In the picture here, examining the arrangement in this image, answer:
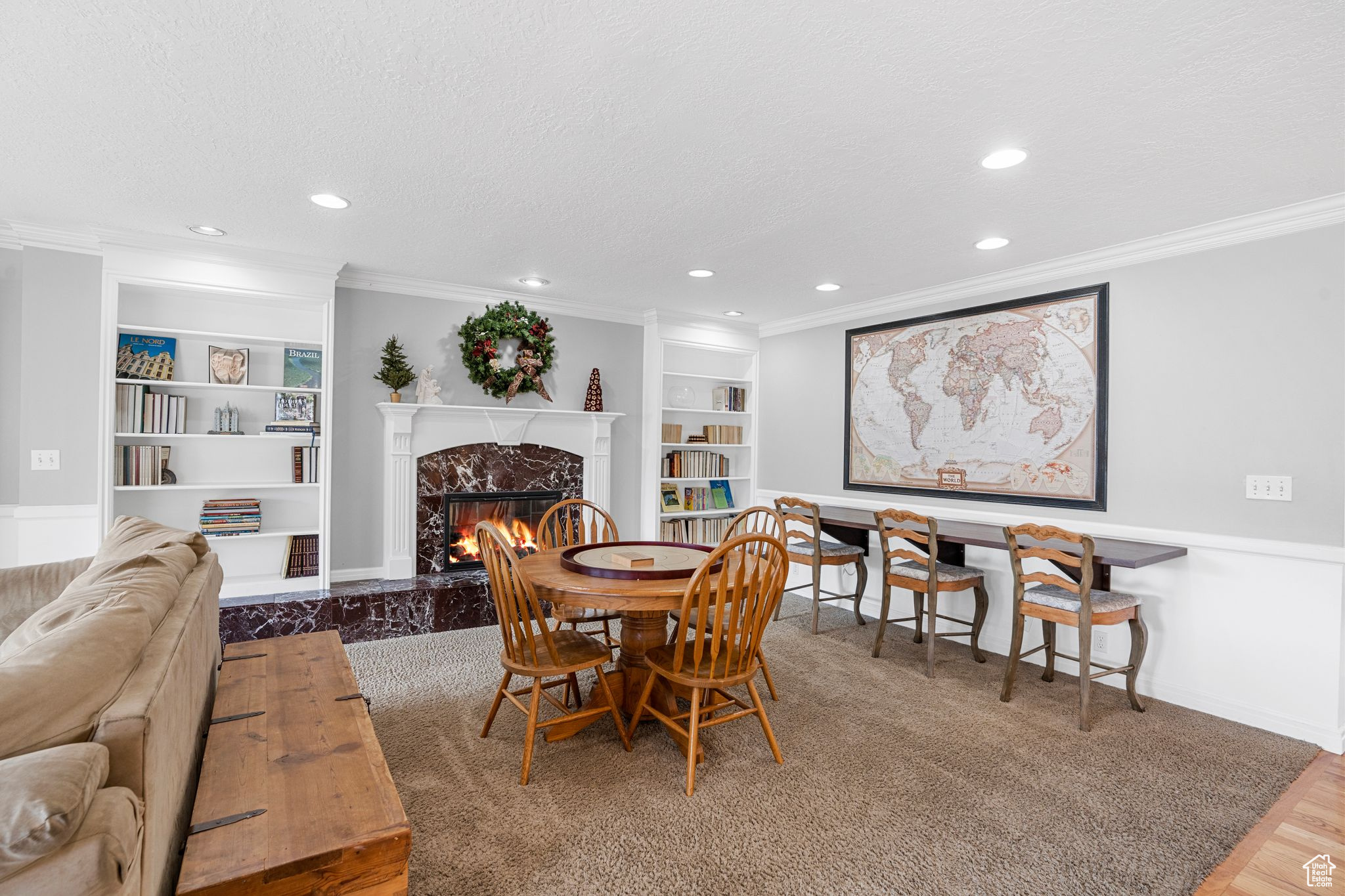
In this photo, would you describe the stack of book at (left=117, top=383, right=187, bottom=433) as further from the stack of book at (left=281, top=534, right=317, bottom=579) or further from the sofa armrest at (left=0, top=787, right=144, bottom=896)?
the sofa armrest at (left=0, top=787, right=144, bottom=896)

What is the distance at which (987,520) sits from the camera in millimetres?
4227

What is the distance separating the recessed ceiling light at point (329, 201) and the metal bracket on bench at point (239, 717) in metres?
2.24

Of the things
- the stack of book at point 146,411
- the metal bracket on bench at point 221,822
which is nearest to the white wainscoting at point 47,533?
the stack of book at point 146,411

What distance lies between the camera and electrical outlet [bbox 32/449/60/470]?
360 centimetres

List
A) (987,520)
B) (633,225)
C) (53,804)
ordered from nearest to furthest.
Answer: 1. (53,804)
2. (633,225)
3. (987,520)

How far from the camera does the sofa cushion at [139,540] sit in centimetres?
221

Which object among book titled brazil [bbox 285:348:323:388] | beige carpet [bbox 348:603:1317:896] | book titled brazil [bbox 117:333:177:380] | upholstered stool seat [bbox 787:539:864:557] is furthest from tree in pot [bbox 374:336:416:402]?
upholstered stool seat [bbox 787:539:864:557]

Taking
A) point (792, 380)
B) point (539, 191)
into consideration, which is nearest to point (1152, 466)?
point (792, 380)

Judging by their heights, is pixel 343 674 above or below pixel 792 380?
below

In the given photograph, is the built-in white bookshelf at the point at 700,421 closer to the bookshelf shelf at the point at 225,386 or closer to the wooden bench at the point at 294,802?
the bookshelf shelf at the point at 225,386

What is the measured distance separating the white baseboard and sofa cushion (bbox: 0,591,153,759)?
333cm

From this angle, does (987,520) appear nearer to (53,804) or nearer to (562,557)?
(562,557)

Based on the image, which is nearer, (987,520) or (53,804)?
(53,804)

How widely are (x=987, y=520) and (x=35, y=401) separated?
5556mm
